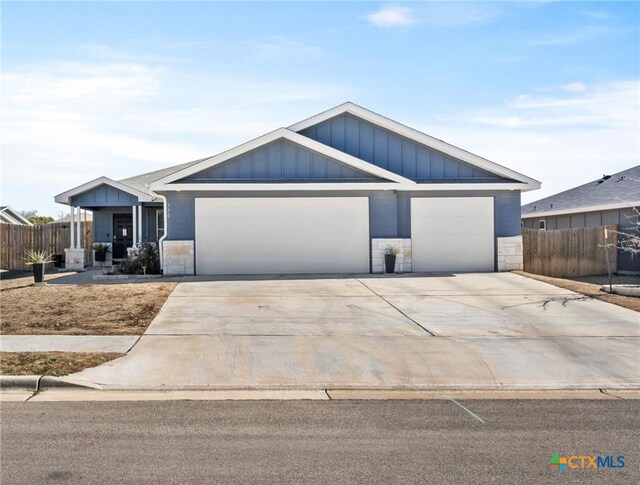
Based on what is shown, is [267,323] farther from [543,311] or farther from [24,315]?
[543,311]

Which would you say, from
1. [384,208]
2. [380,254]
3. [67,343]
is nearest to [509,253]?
[380,254]

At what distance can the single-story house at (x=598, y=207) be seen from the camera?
2108cm

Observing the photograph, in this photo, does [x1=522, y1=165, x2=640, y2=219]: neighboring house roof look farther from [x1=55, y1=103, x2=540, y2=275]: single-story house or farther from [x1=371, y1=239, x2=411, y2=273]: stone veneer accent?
[x1=371, y1=239, x2=411, y2=273]: stone veneer accent

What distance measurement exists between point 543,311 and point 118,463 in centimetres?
1046

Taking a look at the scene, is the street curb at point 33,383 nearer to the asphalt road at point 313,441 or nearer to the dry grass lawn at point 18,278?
the asphalt road at point 313,441

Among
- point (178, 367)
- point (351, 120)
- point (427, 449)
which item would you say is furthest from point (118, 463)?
point (351, 120)

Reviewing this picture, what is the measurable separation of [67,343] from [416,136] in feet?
47.1

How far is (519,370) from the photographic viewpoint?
8555 millimetres

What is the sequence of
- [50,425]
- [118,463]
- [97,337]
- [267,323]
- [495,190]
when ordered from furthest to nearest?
[495,190]
[267,323]
[97,337]
[50,425]
[118,463]

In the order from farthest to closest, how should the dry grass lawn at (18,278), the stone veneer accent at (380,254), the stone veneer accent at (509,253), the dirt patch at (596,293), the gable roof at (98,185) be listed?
1. the gable roof at (98,185)
2. the stone veneer accent at (509,253)
3. the stone veneer accent at (380,254)
4. the dry grass lawn at (18,278)
5. the dirt patch at (596,293)

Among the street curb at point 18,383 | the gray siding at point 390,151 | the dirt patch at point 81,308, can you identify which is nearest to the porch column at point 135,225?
the dirt patch at point 81,308

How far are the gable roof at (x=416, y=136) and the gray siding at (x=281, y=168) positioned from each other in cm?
155

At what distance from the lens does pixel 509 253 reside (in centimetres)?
2034

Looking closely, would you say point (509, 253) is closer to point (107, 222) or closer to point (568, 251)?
point (568, 251)
